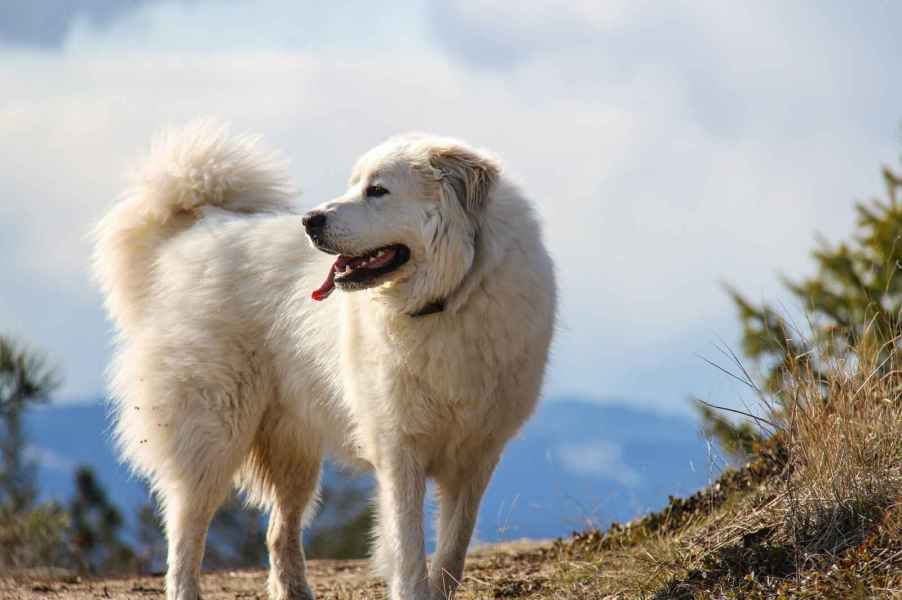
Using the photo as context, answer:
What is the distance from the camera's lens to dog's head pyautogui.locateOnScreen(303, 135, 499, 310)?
4.79m

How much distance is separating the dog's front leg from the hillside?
2.48 ft

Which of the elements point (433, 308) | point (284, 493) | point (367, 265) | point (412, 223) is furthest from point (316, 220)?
point (284, 493)

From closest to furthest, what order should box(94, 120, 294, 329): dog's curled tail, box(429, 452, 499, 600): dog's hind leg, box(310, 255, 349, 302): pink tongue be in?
box(310, 255, 349, 302): pink tongue, box(429, 452, 499, 600): dog's hind leg, box(94, 120, 294, 329): dog's curled tail

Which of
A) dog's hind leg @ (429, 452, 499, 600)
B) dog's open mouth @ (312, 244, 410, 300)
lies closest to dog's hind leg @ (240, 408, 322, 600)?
dog's hind leg @ (429, 452, 499, 600)

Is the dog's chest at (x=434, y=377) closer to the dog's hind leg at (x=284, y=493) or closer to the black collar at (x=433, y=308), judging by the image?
the black collar at (x=433, y=308)

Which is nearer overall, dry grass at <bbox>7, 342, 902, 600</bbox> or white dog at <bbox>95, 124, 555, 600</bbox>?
dry grass at <bbox>7, 342, 902, 600</bbox>

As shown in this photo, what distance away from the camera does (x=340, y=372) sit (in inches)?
210

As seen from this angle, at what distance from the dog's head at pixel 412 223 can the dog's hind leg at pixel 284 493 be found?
153cm

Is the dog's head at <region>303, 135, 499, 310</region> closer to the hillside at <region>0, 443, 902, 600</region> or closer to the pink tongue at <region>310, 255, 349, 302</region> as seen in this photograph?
the pink tongue at <region>310, 255, 349, 302</region>

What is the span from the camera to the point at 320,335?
5473mm

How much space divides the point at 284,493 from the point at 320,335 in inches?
50.0

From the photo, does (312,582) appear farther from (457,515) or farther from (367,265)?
(367,265)

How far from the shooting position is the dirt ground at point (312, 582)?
6.41 meters

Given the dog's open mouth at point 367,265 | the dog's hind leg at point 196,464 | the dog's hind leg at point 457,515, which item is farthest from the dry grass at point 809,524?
the dog's open mouth at point 367,265
